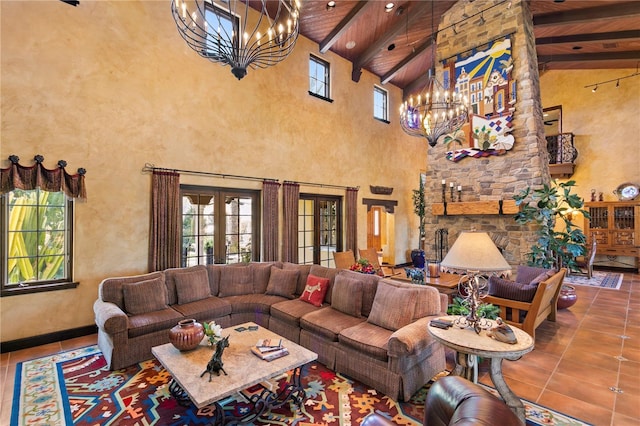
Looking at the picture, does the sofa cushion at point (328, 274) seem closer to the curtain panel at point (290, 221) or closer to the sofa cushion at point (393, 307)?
the sofa cushion at point (393, 307)

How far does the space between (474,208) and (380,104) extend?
15.2ft

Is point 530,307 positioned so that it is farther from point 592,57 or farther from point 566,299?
point 592,57

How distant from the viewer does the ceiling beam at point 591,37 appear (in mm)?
6592

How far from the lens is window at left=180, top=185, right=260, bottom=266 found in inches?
212

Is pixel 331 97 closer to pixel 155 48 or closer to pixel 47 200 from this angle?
pixel 155 48

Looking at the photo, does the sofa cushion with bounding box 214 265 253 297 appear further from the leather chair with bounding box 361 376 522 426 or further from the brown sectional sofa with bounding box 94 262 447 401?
the leather chair with bounding box 361 376 522 426

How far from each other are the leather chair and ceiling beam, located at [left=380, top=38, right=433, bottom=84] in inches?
326

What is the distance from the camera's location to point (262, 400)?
2521 mm

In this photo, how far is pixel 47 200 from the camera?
13.5 ft

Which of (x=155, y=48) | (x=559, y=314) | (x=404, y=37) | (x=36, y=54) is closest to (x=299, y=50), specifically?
(x=404, y=37)

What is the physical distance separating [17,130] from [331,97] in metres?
5.97

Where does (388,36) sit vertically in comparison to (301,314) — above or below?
above

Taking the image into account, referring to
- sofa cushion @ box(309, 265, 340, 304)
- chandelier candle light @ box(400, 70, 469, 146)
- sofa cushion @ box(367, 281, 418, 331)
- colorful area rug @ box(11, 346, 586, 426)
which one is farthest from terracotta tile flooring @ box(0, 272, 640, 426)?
chandelier candle light @ box(400, 70, 469, 146)

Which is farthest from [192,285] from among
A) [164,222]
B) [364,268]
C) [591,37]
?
[591,37]
